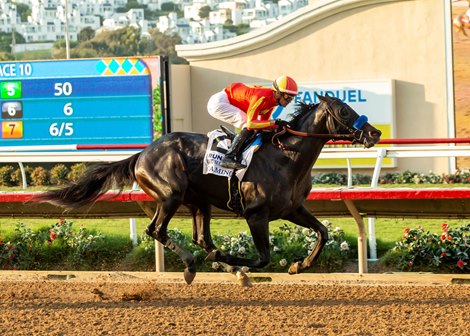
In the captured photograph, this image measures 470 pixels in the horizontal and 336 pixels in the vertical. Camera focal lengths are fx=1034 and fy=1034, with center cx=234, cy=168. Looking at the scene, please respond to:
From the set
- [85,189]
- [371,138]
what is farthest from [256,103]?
[85,189]

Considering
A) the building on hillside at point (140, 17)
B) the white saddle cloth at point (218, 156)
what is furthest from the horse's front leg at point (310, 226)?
the building on hillside at point (140, 17)

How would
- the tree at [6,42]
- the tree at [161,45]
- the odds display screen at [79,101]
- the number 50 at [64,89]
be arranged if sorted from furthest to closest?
the tree at [6,42]
the tree at [161,45]
the number 50 at [64,89]
the odds display screen at [79,101]

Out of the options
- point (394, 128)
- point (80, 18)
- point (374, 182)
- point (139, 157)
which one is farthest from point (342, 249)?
point (80, 18)

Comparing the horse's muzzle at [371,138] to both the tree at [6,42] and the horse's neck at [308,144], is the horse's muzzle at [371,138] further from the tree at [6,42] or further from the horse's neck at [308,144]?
the tree at [6,42]

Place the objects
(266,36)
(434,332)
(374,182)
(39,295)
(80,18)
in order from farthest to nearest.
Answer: (80,18) < (266,36) < (374,182) < (39,295) < (434,332)

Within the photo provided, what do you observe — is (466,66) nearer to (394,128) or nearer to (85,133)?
(394,128)

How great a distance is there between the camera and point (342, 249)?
8289 mm

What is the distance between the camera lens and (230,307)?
6496mm

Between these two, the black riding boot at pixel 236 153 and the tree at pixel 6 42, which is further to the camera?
the tree at pixel 6 42

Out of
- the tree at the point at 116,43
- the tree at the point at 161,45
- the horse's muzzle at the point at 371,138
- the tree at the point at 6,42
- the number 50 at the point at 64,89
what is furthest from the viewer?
the tree at the point at 6,42

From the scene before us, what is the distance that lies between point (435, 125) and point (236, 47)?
13.0 feet

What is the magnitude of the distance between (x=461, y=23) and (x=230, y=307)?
Answer: 1209 centimetres

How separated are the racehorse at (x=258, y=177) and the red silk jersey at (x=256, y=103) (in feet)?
0.51

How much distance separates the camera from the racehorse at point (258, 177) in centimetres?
676
